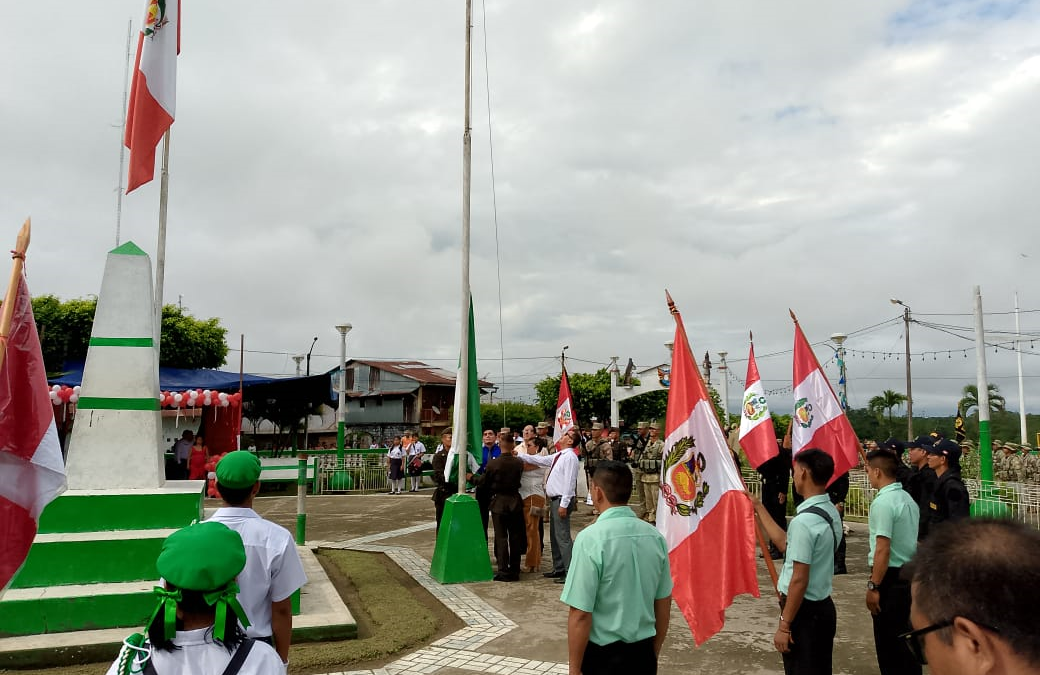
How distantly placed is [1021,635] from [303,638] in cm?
578

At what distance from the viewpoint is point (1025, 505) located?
11.6 meters

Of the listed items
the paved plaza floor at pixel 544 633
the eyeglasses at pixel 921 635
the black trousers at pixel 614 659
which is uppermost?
the eyeglasses at pixel 921 635

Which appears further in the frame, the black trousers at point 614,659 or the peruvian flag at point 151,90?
the peruvian flag at point 151,90

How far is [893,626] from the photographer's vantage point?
4.18m

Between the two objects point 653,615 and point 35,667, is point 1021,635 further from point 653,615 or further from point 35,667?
point 35,667

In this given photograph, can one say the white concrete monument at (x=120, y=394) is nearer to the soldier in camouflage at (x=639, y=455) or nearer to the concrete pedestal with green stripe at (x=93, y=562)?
the concrete pedestal with green stripe at (x=93, y=562)

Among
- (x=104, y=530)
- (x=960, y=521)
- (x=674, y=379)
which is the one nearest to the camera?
(x=960, y=521)

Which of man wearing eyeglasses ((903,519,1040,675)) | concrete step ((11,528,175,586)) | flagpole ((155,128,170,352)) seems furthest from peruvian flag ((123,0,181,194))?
man wearing eyeglasses ((903,519,1040,675))

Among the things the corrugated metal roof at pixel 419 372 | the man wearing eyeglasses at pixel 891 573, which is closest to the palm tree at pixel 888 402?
the corrugated metal roof at pixel 419 372

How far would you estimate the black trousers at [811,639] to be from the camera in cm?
362

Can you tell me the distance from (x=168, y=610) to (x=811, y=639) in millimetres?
3112

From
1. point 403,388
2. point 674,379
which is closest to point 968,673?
point 674,379

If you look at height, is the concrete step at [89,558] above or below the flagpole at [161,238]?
below

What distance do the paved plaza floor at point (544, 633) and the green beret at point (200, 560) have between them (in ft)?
10.7
